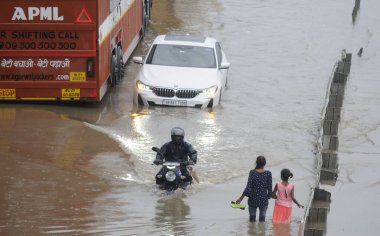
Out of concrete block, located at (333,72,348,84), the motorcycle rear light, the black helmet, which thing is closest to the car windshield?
the motorcycle rear light

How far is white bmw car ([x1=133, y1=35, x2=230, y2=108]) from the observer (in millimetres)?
21438

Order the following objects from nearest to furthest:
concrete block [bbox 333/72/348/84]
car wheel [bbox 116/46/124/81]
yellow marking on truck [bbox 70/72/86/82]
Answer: yellow marking on truck [bbox 70/72/86/82]
concrete block [bbox 333/72/348/84]
car wheel [bbox 116/46/124/81]

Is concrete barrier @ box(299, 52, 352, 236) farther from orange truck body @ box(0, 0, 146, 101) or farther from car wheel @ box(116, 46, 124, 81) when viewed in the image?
car wheel @ box(116, 46, 124, 81)

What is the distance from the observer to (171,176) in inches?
575

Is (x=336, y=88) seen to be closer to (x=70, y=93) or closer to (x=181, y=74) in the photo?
(x=181, y=74)

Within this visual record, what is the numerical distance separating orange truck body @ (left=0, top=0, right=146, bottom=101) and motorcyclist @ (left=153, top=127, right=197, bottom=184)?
236 inches

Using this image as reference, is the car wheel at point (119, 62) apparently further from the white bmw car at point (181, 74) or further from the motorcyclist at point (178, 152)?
the motorcyclist at point (178, 152)

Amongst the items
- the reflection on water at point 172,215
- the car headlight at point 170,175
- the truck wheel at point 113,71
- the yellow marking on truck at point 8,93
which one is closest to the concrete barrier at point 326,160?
the reflection on water at point 172,215

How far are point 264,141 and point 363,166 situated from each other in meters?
2.18

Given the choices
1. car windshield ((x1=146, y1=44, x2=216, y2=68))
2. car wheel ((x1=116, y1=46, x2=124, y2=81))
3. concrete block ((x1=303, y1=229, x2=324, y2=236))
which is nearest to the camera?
concrete block ((x1=303, y1=229, x2=324, y2=236))

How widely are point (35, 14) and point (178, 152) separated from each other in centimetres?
649

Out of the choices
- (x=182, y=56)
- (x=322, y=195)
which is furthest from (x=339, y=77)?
(x=322, y=195)

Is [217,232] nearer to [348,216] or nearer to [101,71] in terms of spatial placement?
[348,216]

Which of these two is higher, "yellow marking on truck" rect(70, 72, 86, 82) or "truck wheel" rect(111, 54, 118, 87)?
"yellow marking on truck" rect(70, 72, 86, 82)
